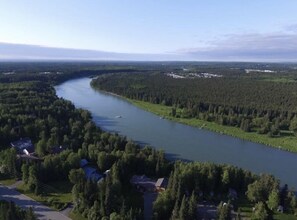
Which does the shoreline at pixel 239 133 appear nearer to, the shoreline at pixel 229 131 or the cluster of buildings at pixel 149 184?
the shoreline at pixel 229 131

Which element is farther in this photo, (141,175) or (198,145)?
(198,145)

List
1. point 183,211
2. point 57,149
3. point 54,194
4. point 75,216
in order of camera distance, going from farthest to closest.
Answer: point 57,149
point 54,194
point 75,216
point 183,211

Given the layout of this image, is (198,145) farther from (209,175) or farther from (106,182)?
(106,182)

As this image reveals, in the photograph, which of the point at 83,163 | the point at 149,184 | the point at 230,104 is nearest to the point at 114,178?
the point at 149,184

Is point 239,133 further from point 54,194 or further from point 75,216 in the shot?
point 75,216

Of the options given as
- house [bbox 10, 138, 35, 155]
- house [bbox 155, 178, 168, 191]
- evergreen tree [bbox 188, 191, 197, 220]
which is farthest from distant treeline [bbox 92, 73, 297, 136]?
house [bbox 10, 138, 35, 155]

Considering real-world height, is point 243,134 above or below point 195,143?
above

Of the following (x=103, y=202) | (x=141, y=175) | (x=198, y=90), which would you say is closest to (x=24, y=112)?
(x=141, y=175)

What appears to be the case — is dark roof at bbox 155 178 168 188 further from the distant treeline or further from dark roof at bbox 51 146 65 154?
the distant treeline
